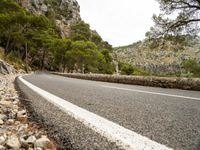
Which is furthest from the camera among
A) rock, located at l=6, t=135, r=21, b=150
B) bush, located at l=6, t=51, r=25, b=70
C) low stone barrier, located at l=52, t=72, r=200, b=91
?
bush, located at l=6, t=51, r=25, b=70

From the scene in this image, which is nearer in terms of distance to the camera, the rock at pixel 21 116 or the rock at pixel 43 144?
the rock at pixel 43 144

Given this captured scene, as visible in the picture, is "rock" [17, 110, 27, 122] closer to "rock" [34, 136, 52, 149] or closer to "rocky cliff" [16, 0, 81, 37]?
"rock" [34, 136, 52, 149]

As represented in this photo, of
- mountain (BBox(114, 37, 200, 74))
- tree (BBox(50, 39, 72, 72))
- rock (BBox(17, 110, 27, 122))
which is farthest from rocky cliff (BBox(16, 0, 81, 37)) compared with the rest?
rock (BBox(17, 110, 27, 122))

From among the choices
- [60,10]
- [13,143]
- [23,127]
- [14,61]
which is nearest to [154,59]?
[60,10]

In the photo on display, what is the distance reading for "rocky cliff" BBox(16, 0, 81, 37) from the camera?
72363 millimetres

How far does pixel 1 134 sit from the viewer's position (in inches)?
87.0

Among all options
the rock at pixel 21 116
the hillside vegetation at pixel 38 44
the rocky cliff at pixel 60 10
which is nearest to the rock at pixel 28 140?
the rock at pixel 21 116

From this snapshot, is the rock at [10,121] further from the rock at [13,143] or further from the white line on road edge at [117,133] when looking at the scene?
the rock at [13,143]

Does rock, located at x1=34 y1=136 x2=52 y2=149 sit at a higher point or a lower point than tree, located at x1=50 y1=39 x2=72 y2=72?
lower

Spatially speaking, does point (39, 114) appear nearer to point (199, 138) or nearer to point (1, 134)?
point (1, 134)

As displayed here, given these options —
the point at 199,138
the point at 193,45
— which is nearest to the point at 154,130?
the point at 199,138

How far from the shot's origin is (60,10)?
9088 cm

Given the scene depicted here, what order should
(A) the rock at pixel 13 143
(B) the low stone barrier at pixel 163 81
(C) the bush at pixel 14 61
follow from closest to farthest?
(A) the rock at pixel 13 143 → (B) the low stone barrier at pixel 163 81 → (C) the bush at pixel 14 61

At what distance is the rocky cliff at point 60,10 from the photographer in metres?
72.4
